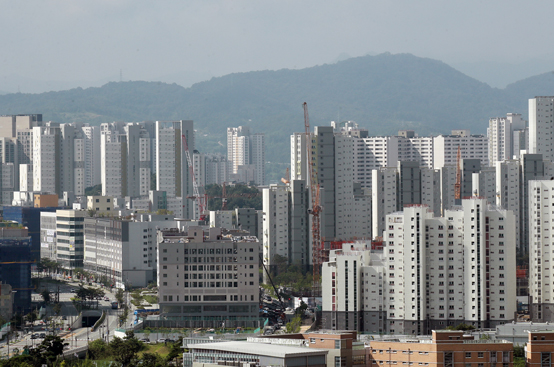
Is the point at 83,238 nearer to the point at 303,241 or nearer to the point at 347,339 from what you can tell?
the point at 303,241

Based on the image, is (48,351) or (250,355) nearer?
(250,355)

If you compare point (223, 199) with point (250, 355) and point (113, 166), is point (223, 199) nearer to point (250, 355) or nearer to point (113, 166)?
point (113, 166)

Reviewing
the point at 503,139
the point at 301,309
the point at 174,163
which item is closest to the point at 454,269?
the point at 301,309

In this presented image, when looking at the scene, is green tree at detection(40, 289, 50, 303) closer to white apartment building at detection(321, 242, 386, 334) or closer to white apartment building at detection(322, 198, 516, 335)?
white apartment building at detection(321, 242, 386, 334)

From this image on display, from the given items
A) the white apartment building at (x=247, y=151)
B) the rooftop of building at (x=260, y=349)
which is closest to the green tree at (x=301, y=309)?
the rooftop of building at (x=260, y=349)

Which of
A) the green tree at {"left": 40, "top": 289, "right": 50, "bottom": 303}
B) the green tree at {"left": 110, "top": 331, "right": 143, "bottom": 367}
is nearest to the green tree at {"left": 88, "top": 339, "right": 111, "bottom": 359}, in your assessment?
the green tree at {"left": 110, "top": 331, "right": 143, "bottom": 367}

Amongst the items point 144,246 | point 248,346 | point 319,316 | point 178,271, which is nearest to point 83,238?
point 144,246
